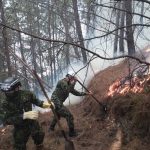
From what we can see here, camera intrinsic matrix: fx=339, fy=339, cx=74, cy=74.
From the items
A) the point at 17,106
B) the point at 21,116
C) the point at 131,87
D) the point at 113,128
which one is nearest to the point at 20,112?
the point at 17,106

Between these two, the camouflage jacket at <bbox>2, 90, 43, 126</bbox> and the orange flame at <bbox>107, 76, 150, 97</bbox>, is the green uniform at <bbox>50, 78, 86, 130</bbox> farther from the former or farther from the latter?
the camouflage jacket at <bbox>2, 90, 43, 126</bbox>

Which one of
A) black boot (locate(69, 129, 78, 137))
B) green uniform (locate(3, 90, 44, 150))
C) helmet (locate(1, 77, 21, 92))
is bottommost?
black boot (locate(69, 129, 78, 137))

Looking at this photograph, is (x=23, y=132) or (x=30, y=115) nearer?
(x=30, y=115)

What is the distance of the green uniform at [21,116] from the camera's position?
7.79 metres

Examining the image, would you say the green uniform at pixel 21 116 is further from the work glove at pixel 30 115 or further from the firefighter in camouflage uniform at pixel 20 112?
the work glove at pixel 30 115

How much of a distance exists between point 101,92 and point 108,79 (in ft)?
5.00

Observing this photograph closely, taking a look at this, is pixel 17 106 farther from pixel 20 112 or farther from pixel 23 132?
pixel 23 132

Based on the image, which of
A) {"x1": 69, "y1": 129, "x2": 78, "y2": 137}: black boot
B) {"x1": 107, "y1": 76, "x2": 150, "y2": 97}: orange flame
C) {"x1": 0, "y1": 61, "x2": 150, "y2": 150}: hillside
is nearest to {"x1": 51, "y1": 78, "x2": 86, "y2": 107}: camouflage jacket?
{"x1": 69, "y1": 129, "x2": 78, "y2": 137}: black boot

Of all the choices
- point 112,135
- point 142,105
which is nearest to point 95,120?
point 112,135

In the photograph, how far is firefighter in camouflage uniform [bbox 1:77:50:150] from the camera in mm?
7574

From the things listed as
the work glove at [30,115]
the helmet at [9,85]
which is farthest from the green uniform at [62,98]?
the helmet at [9,85]

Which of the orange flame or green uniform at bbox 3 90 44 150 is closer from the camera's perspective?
green uniform at bbox 3 90 44 150

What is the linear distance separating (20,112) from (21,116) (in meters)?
0.28

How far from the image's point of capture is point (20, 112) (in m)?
7.97
